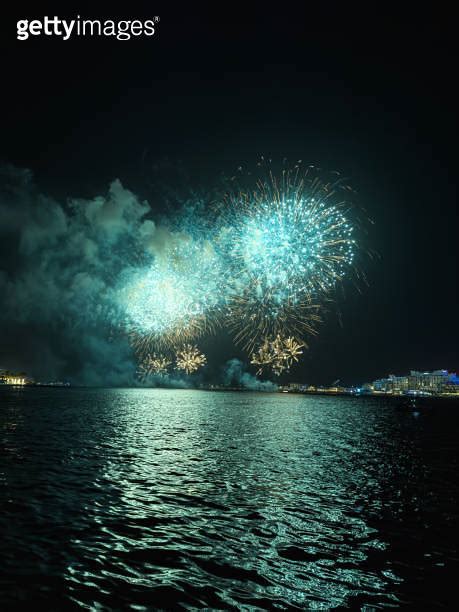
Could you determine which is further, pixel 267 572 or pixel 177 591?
pixel 267 572

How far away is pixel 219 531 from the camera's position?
16.2 meters

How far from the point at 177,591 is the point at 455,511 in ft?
52.3

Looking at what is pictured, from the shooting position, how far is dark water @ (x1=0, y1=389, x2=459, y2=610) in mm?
11318

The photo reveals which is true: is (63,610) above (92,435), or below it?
above

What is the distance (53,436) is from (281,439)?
23346 millimetres

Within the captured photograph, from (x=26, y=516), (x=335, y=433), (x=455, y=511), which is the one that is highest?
(x=26, y=516)

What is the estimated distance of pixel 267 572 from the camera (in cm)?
1259

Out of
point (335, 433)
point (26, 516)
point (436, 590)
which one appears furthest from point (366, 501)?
point (335, 433)

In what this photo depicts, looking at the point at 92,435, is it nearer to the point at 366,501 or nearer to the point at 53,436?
the point at 53,436

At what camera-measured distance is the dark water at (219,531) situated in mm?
11318

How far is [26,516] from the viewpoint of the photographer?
55.9 ft

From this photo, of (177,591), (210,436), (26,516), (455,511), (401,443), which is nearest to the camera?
(177,591)

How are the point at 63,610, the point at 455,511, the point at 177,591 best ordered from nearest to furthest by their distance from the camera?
the point at 63,610 → the point at 177,591 → the point at 455,511

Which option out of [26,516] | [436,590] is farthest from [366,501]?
[26,516]
